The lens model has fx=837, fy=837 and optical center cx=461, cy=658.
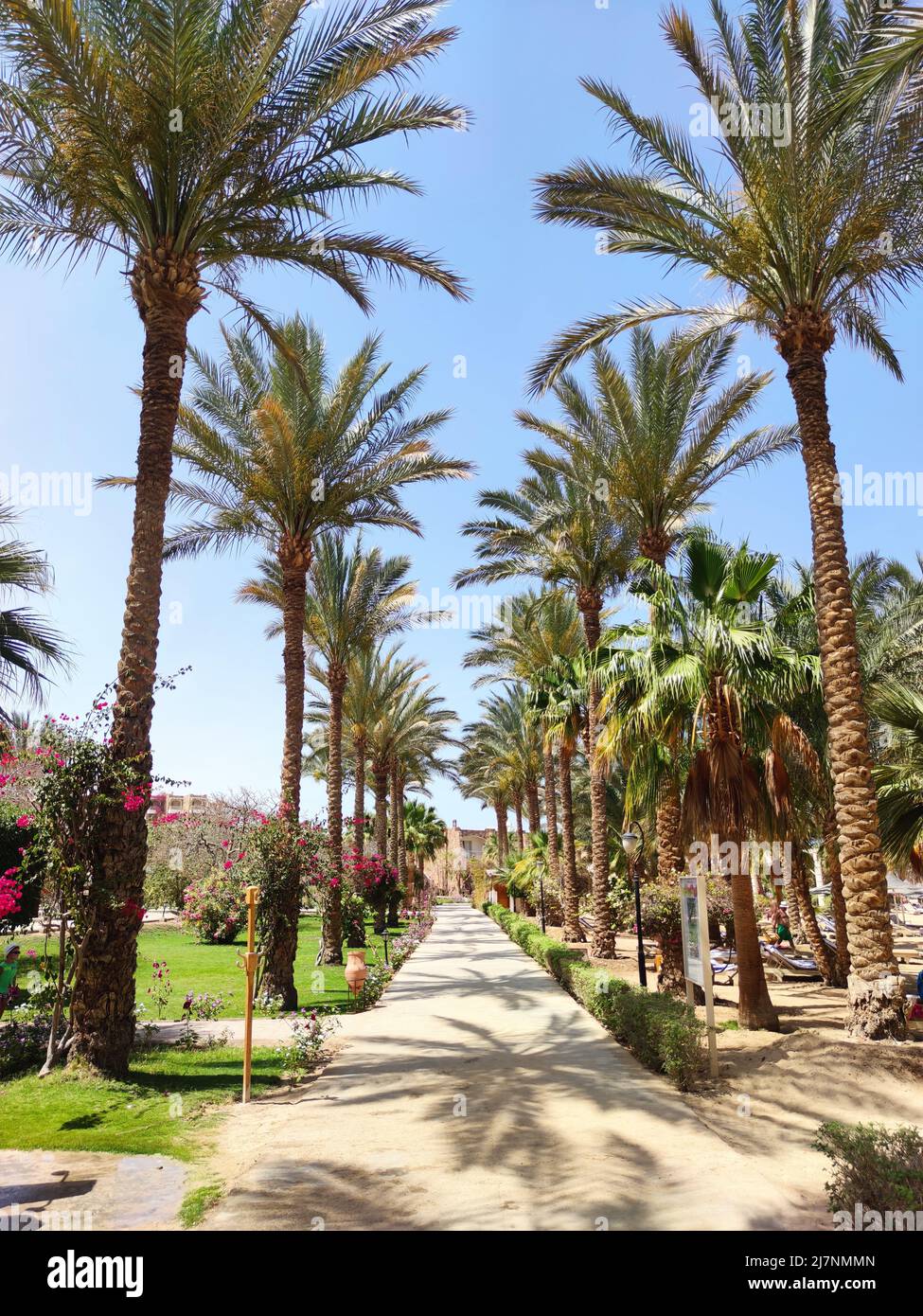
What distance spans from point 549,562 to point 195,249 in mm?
13346

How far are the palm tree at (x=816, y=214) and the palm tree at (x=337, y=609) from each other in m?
10.8

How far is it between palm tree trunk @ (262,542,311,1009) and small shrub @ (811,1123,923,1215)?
8.97 m

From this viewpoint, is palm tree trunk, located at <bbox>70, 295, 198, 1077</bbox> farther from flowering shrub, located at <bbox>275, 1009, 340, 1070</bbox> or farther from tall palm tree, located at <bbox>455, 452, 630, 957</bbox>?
tall palm tree, located at <bbox>455, 452, 630, 957</bbox>

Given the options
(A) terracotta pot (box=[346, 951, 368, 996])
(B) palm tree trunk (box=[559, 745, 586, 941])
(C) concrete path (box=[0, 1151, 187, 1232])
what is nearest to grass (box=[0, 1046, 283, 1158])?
(C) concrete path (box=[0, 1151, 187, 1232])

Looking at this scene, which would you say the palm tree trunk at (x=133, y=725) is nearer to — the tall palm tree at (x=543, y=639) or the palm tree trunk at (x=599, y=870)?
the palm tree trunk at (x=599, y=870)

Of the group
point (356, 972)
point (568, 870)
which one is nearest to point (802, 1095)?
point (356, 972)

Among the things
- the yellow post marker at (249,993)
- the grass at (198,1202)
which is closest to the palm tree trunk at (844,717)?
the yellow post marker at (249,993)

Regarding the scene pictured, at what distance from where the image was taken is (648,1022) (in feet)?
30.9

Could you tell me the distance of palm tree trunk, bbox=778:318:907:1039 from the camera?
9164mm

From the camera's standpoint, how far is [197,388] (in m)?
15.3

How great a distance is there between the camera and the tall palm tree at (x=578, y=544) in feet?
63.4

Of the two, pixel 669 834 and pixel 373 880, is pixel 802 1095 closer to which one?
pixel 669 834
